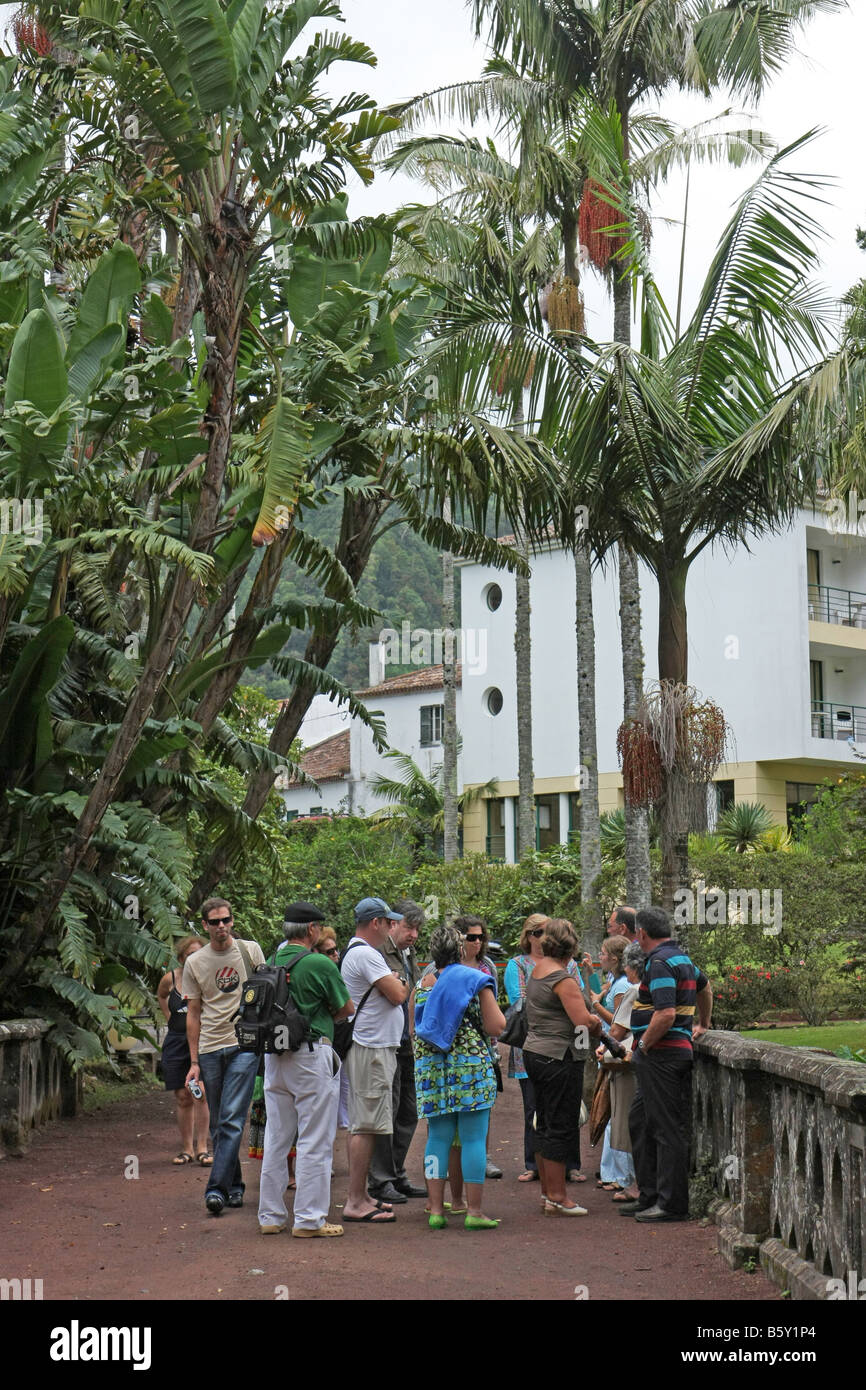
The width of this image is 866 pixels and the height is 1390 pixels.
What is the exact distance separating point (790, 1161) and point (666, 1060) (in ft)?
6.37

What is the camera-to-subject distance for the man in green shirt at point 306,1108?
844 cm

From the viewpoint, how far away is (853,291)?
15.5 metres

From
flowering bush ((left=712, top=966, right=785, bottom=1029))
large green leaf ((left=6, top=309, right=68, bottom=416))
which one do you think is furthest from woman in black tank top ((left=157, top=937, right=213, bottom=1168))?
flowering bush ((left=712, top=966, right=785, bottom=1029))

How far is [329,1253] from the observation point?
7.95m

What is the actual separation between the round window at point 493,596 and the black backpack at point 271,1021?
108 feet

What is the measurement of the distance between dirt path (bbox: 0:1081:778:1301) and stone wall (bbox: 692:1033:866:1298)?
264 mm

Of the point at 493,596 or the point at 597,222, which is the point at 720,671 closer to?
the point at 493,596

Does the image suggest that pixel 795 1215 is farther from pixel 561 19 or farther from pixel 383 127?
pixel 561 19

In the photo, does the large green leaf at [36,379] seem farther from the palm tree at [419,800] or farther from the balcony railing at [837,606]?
the palm tree at [419,800]

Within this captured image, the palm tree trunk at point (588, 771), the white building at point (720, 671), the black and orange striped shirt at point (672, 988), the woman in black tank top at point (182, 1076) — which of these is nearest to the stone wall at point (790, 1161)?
the black and orange striped shirt at point (672, 988)

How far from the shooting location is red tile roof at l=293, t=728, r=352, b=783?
47750mm

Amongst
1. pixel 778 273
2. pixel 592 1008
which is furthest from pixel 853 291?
pixel 592 1008

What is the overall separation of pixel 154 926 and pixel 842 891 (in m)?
7.54

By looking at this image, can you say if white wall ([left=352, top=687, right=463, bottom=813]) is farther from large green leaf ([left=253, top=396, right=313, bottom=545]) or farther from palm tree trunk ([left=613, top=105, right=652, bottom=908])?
large green leaf ([left=253, top=396, right=313, bottom=545])
